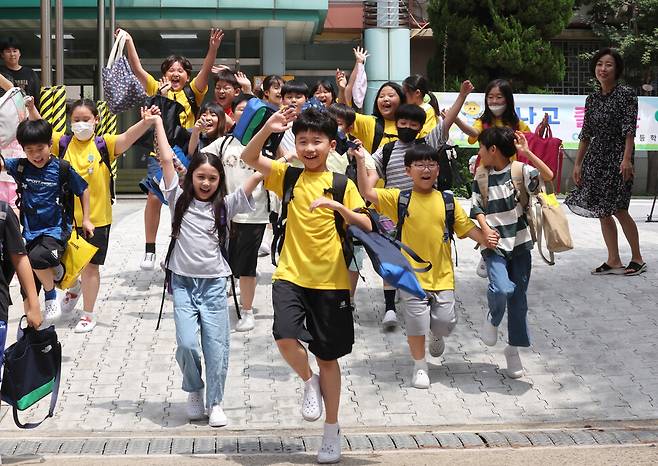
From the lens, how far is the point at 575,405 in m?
6.80

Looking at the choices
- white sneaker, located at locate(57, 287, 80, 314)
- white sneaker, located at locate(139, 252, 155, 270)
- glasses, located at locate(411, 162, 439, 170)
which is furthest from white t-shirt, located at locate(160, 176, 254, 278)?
white sneaker, located at locate(139, 252, 155, 270)

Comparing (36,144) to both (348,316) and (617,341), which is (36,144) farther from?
(617,341)

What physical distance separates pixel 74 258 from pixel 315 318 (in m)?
2.63

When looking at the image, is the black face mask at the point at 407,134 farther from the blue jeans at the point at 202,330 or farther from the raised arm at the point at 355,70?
the blue jeans at the point at 202,330

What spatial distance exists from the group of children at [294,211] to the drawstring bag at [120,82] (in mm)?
333

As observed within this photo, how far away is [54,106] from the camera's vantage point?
1823 centimetres

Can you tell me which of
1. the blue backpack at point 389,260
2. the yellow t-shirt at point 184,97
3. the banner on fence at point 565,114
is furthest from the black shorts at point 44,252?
the banner on fence at point 565,114

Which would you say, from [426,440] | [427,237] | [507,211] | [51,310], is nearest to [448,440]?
[426,440]

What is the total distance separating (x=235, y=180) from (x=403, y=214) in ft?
6.50

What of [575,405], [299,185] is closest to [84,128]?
[299,185]

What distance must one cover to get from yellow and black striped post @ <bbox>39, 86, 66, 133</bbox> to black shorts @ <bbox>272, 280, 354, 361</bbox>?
12.7 metres

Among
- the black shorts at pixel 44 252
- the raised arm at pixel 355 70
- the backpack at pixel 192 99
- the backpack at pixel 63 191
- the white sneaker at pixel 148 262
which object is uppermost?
the raised arm at pixel 355 70

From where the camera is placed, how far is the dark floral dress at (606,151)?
1005 cm

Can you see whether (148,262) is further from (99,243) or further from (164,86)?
(164,86)
